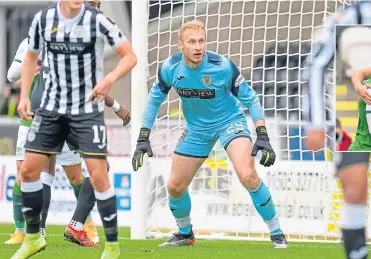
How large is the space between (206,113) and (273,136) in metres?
2.58

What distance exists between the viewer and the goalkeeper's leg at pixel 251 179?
327 inches

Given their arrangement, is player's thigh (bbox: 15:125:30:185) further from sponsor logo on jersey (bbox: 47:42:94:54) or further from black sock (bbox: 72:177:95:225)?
sponsor logo on jersey (bbox: 47:42:94:54)

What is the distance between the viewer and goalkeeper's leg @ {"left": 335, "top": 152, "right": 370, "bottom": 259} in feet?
18.5

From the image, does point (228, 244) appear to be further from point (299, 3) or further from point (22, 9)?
point (22, 9)

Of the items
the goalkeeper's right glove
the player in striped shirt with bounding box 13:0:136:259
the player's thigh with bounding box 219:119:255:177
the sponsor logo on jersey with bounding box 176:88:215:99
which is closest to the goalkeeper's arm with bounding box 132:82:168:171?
the goalkeeper's right glove

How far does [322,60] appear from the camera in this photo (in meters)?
5.65

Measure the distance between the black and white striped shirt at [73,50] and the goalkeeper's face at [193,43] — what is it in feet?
4.70

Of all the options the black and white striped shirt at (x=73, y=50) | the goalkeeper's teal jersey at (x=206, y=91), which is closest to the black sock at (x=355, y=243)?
the black and white striped shirt at (x=73, y=50)

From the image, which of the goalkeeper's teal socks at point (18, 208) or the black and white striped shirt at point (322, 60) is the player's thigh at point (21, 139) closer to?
the goalkeeper's teal socks at point (18, 208)

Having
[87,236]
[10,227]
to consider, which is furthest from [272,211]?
[10,227]

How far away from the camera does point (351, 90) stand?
578 centimetres

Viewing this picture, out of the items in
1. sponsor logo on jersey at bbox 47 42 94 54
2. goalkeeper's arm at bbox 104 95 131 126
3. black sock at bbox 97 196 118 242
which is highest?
sponsor logo on jersey at bbox 47 42 94 54

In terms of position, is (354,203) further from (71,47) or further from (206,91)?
(206,91)

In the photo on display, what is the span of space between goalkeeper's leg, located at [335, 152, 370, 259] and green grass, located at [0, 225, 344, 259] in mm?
2130
